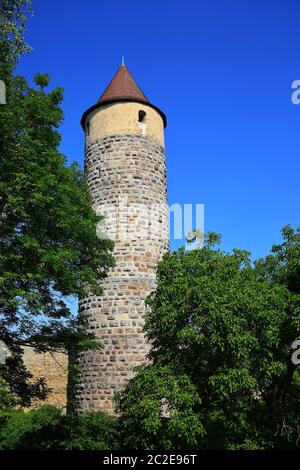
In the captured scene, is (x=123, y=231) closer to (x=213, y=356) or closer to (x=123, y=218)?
(x=123, y=218)

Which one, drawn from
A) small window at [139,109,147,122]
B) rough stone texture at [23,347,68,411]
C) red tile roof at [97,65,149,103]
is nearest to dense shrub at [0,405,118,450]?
rough stone texture at [23,347,68,411]

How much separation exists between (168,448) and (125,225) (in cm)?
809

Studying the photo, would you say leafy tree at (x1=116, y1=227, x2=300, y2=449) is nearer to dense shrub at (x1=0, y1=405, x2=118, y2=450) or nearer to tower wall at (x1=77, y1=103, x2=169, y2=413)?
dense shrub at (x1=0, y1=405, x2=118, y2=450)

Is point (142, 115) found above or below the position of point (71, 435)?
above

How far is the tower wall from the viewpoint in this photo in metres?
14.5

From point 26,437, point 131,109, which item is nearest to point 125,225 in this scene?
point 131,109

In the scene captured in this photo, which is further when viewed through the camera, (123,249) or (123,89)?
(123,89)

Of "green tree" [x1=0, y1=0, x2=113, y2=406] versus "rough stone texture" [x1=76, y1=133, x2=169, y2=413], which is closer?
"green tree" [x1=0, y1=0, x2=113, y2=406]

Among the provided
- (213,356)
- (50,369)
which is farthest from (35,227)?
(50,369)

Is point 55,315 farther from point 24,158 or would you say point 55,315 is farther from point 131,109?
point 131,109

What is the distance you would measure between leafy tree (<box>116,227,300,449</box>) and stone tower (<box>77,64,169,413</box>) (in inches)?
142

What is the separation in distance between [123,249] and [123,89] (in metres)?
6.90

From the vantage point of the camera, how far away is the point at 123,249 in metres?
15.5

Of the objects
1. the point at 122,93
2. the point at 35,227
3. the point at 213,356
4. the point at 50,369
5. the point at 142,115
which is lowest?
the point at 50,369
